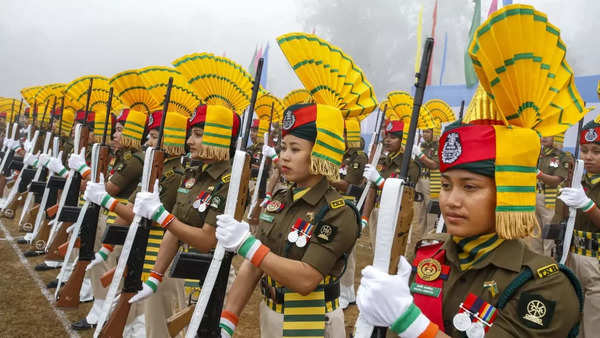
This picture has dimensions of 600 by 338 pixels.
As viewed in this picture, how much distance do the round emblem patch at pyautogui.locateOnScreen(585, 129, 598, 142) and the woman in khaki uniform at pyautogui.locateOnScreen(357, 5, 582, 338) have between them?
9.71 feet

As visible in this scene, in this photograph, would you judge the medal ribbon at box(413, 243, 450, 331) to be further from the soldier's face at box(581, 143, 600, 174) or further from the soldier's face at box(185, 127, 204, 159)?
the soldier's face at box(581, 143, 600, 174)

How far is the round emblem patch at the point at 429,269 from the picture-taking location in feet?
6.47

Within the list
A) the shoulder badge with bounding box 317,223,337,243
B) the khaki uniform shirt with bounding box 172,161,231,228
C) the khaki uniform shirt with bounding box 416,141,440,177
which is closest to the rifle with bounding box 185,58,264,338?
the shoulder badge with bounding box 317,223,337,243

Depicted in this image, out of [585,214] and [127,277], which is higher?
[585,214]

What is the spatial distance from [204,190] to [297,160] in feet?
4.55

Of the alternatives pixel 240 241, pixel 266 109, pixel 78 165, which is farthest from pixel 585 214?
pixel 266 109

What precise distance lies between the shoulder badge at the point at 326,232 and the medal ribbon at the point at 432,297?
59 centimetres

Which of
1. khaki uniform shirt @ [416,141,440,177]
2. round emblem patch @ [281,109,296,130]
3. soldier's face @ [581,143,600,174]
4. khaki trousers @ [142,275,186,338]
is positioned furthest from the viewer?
khaki uniform shirt @ [416,141,440,177]

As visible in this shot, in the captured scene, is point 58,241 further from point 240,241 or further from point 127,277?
point 240,241

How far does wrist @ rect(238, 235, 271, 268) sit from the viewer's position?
2.49m

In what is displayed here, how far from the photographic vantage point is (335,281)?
9.30 ft

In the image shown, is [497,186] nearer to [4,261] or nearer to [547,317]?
[547,317]

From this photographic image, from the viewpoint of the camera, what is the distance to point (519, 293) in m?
1.69

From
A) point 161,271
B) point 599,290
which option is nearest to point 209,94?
point 161,271
